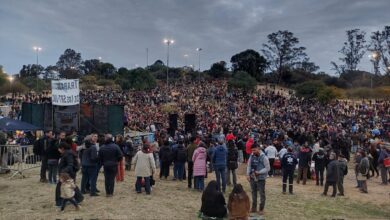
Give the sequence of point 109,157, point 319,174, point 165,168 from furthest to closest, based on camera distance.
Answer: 1. point 319,174
2. point 165,168
3. point 109,157

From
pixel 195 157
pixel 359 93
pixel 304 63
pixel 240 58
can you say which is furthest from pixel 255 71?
pixel 195 157

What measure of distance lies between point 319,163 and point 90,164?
869 centimetres

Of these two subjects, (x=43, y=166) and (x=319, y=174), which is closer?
(x=43, y=166)

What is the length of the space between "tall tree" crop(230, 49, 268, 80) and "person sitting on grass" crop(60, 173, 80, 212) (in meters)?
74.0

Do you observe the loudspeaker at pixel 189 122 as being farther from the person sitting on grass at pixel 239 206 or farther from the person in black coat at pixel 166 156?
the person sitting on grass at pixel 239 206

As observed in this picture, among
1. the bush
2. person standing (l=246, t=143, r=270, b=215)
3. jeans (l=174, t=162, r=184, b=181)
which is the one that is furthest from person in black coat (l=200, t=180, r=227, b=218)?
the bush

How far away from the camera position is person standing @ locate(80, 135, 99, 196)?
1039cm

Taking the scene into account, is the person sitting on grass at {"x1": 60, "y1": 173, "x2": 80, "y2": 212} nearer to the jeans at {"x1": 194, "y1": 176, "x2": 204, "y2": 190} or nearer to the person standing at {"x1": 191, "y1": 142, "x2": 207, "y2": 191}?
the person standing at {"x1": 191, "y1": 142, "x2": 207, "y2": 191}

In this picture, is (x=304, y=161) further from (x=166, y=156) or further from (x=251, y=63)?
(x=251, y=63)

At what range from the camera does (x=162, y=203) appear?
34.4 feet

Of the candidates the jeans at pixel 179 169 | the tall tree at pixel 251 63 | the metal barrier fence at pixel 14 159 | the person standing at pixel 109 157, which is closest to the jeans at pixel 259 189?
the person standing at pixel 109 157

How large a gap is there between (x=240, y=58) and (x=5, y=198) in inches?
2909

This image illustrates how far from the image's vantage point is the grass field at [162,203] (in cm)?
935

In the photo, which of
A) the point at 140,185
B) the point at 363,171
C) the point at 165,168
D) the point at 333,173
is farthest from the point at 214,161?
the point at 363,171
